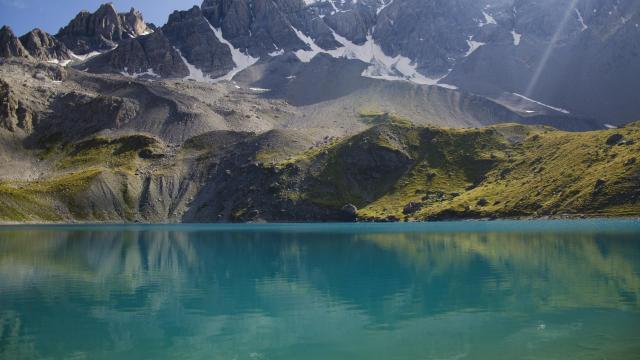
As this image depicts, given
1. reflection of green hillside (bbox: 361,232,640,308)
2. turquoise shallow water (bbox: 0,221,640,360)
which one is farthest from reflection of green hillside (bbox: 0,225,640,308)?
turquoise shallow water (bbox: 0,221,640,360)

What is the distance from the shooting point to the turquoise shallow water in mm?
25969

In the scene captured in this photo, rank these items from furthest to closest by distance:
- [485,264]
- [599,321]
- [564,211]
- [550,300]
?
[564,211], [485,264], [550,300], [599,321]

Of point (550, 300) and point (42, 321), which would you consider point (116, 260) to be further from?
point (550, 300)

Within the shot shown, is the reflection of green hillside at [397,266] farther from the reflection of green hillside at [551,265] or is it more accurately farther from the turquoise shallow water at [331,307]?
the turquoise shallow water at [331,307]

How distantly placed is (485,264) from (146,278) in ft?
114

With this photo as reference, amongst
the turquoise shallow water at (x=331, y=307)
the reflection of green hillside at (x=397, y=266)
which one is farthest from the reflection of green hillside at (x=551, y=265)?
the turquoise shallow water at (x=331, y=307)

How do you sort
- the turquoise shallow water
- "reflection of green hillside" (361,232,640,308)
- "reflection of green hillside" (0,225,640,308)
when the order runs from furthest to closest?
"reflection of green hillside" (0,225,640,308), "reflection of green hillside" (361,232,640,308), the turquoise shallow water

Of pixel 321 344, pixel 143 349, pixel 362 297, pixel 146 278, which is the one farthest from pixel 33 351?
pixel 146 278

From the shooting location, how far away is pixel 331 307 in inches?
1427

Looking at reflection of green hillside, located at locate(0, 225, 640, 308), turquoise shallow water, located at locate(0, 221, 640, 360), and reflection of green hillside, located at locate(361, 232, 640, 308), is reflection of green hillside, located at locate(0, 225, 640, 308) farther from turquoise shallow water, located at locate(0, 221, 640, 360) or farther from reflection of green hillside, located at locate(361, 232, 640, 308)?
turquoise shallow water, located at locate(0, 221, 640, 360)

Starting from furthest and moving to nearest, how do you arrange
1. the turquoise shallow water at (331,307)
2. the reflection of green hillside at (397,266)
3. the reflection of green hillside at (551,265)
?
the reflection of green hillside at (397,266), the reflection of green hillside at (551,265), the turquoise shallow water at (331,307)

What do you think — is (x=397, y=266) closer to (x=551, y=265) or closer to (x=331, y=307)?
(x=551, y=265)

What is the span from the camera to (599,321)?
2989 centimetres

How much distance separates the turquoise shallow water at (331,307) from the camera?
25969 millimetres
